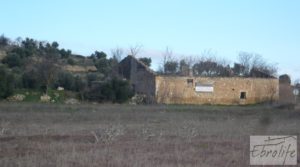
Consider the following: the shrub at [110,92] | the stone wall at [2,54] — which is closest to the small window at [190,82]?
the shrub at [110,92]

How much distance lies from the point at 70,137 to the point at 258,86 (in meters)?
46.4

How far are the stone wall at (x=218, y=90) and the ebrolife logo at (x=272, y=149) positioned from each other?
44830mm

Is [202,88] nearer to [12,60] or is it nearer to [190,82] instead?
[190,82]

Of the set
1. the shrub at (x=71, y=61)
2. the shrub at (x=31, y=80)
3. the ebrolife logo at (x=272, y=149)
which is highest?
the shrub at (x=71, y=61)

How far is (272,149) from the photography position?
32.0ft

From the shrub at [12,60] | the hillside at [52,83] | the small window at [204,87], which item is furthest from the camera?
the shrub at [12,60]

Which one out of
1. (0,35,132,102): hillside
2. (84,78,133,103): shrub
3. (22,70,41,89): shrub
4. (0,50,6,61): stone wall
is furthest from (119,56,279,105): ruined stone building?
(0,50,6,61): stone wall

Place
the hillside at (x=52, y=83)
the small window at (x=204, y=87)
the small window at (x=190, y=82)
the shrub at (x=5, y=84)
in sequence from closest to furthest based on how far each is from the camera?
the shrub at (x=5, y=84) < the hillside at (x=52, y=83) < the small window at (x=190, y=82) < the small window at (x=204, y=87)

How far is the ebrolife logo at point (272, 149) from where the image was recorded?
9.59 m

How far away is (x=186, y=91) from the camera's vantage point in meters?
57.6

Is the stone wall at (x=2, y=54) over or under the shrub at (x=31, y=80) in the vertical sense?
over

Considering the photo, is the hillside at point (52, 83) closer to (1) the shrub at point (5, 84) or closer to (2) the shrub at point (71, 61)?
(1) the shrub at point (5, 84)

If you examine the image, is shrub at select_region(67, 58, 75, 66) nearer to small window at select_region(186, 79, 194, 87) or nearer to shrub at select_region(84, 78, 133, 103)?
small window at select_region(186, 79, 194, 87)

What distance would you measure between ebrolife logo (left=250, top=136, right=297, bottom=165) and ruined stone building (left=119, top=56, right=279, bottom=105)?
143 ft
